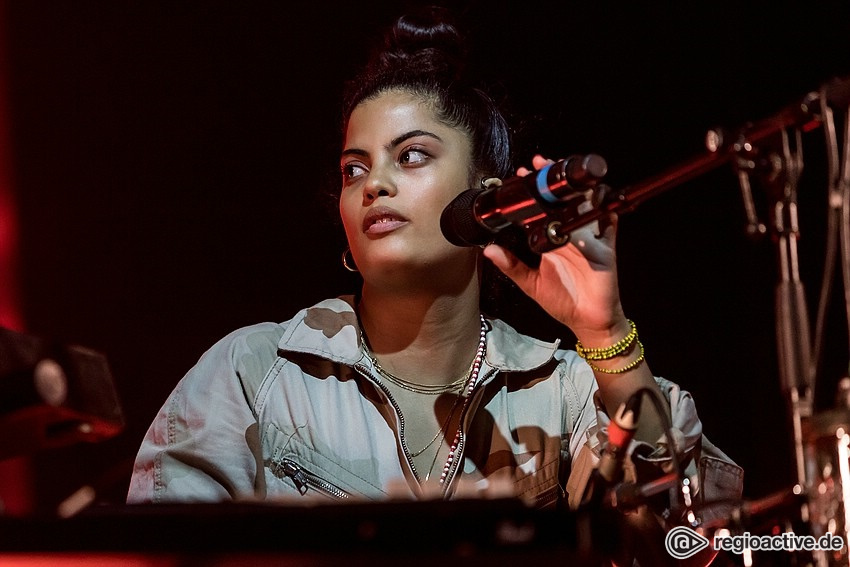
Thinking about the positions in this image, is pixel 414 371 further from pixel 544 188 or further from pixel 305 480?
pixel 544 188

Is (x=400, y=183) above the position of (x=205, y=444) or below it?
above

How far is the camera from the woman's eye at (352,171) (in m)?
2.15

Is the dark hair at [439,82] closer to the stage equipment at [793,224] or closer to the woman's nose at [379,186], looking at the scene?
the woman's nose at [379,186]

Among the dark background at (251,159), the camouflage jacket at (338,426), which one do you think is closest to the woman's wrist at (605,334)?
the camouflage jacket at (338,426)

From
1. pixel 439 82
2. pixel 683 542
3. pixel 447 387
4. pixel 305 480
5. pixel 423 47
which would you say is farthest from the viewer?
pixel 423 47

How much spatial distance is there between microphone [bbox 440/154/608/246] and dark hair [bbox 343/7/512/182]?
22.9 inches

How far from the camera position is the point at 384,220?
2.02 meters

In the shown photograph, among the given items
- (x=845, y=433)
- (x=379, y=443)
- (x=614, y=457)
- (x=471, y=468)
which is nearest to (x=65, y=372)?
(x=614, y=457)

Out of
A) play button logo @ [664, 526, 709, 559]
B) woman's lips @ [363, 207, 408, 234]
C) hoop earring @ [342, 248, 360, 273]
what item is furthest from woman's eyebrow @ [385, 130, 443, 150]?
play button logo @ [664, 526, 709, 559]

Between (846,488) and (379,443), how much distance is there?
109 cm

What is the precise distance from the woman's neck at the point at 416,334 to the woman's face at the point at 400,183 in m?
0.09

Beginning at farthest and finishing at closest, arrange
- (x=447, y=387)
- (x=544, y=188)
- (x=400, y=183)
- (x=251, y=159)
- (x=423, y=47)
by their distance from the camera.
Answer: (x=251, y=159) → (x=423, y=47) → (x=447, y=387) → (x=400, y=183) → (x=544, y=188)

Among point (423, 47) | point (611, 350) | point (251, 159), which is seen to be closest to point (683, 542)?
point (611, 350)

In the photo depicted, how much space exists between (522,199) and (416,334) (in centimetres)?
79
